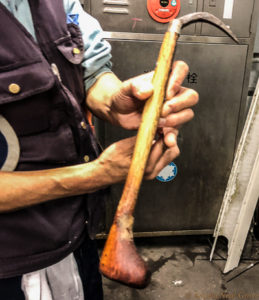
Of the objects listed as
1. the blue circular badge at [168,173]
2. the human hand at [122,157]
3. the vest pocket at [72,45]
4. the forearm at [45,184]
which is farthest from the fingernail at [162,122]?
the blue circular badge at [168,173]

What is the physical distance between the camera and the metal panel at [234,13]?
1584 millimetres

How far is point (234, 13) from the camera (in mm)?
1596

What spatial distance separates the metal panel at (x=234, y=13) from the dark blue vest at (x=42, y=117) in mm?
1204

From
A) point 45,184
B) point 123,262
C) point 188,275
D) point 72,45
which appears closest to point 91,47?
point 72,45

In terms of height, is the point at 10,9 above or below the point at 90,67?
above

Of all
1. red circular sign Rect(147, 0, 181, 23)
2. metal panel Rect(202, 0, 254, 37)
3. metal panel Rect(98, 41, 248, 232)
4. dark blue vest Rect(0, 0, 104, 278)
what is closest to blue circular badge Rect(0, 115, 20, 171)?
dark blue vest Rect(0, 0, 104, 278)

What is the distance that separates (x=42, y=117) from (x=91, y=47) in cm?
26

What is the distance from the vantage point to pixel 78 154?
27.4 inches

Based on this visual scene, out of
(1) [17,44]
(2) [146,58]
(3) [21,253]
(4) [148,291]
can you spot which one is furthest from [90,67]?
(4) [148,291]

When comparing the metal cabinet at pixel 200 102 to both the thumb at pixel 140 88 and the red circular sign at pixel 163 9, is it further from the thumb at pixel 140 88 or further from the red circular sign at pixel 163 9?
the thumb at pixel 140 88

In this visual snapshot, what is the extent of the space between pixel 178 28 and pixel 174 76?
3.8 inches

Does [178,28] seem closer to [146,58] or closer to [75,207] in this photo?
[75,207]

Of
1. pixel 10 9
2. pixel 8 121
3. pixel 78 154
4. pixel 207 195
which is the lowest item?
pixel 207 195

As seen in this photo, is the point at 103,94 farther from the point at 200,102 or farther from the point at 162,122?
the point at 200,102
